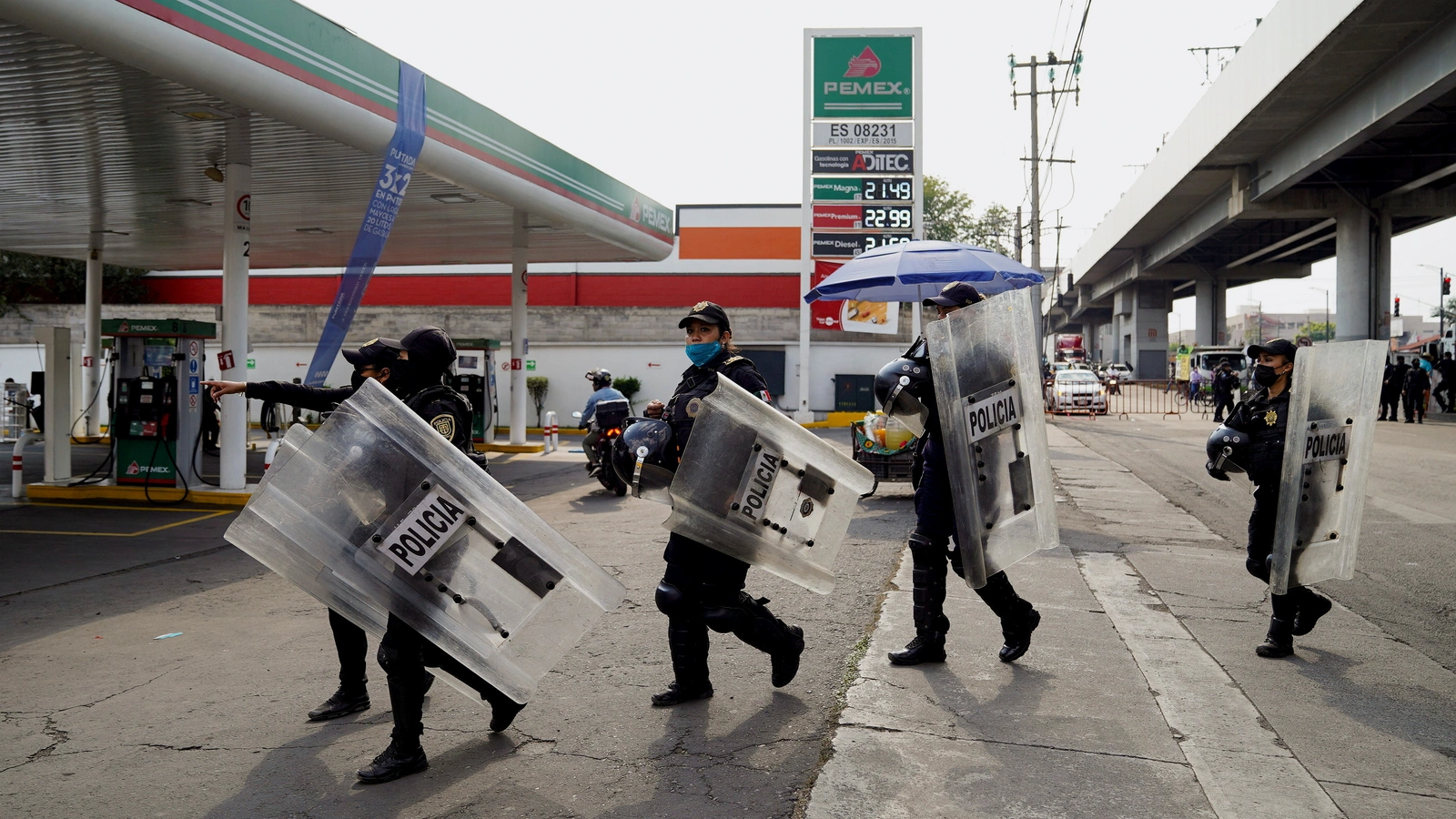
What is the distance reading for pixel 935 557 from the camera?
4895 mm

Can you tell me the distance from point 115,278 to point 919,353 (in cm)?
3814

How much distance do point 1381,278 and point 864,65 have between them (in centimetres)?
1984

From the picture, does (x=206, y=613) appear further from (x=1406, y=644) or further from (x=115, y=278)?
(x=115, y=278)

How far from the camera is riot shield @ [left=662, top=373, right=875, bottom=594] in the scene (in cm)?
408

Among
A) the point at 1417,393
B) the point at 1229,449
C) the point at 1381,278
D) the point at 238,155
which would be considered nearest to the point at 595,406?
the point at 238,155

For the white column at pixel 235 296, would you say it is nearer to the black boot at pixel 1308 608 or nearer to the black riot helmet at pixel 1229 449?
the black riot helmet at pixel 1229 449

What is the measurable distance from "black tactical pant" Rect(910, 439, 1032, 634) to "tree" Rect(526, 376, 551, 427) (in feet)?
82.9

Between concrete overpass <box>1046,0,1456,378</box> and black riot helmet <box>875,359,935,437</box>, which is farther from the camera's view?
concrete overpass <box>1046,0,1456,378</box>

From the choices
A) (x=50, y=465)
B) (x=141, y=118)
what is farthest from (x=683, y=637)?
(x=50, y=465)

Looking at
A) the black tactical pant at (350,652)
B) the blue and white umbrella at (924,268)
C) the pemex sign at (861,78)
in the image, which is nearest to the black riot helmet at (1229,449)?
the black tactical pant at (350,652)

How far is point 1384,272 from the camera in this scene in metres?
31.9

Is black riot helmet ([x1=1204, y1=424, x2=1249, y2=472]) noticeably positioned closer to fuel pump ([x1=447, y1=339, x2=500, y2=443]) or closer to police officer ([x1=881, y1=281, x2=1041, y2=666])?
police officer ([x1=881, y1=281, x2=1041, y2=666])

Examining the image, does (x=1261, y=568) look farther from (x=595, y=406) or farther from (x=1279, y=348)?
(x=595, y=406)

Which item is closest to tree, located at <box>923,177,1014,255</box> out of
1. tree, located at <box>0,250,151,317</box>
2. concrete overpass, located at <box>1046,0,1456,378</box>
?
concrete overpass, located at <box>1046,0,1456,378</box>
